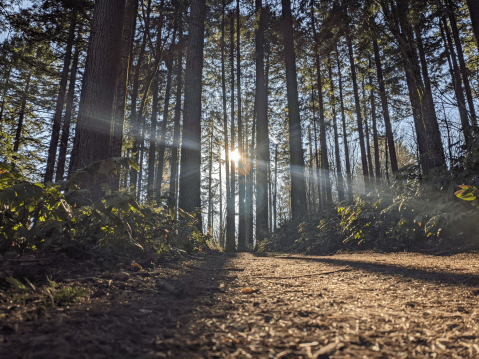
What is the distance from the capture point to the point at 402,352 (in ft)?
3.32

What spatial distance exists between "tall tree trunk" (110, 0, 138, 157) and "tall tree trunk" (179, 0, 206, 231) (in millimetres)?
1655

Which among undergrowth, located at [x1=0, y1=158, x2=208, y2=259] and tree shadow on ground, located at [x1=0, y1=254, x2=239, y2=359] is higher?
undergrowth, located at [x1=0, y1=158, x2=208, y2=259]

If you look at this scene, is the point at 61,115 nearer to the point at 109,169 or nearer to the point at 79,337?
the point at 109,169

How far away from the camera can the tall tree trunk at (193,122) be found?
7.57 m

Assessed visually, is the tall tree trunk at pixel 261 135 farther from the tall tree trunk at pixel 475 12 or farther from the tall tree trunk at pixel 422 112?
the tall tree trunk at pixel 475 12

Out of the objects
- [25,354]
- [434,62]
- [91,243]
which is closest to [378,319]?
[25,354]

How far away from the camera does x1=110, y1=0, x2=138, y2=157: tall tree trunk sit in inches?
196

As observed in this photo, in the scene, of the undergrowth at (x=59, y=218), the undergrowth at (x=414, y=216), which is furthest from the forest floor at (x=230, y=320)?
the undergrowth at (x=414, y=216)

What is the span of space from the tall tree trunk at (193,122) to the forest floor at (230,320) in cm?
528

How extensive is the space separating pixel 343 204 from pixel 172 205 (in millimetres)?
6471

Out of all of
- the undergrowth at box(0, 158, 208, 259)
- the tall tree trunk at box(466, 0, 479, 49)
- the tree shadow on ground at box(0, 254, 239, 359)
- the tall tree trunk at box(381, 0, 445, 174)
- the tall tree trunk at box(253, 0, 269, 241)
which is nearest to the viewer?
the tree shadow on ground at box(0, 254, 239, 359)

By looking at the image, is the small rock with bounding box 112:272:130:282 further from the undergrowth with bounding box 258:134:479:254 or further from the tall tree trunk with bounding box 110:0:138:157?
the undergrowth with bounding box 258:134:479:254

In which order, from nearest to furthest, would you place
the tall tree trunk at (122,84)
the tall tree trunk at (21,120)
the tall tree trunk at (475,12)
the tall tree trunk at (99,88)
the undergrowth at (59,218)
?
the undergrowth at (59,218) < the tall tree trunk at (99,88) < the tall tree trunk at (122,84) < the tall tree trunk at (475,12) < the tall tree trunk at (21,120)

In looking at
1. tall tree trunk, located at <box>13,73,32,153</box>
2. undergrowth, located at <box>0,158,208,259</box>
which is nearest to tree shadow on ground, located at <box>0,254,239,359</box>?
undergrowth, located at <box>0,158,208,259</box>
